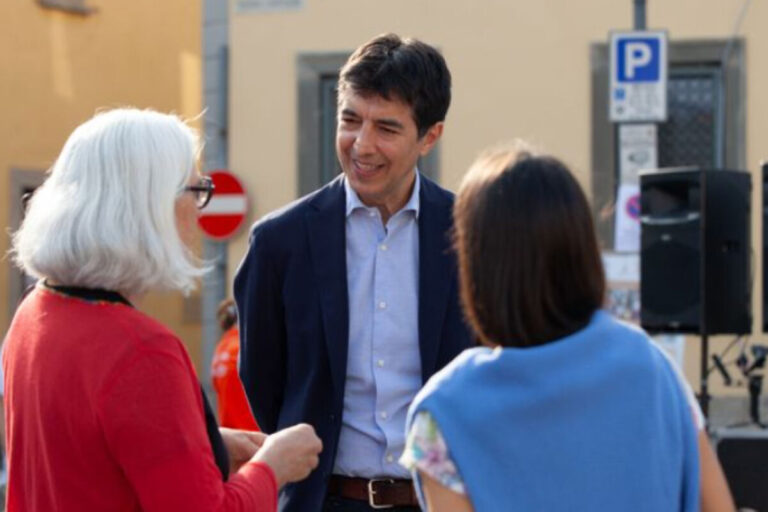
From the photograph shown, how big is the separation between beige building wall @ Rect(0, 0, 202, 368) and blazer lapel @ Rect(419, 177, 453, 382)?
12.7 metres

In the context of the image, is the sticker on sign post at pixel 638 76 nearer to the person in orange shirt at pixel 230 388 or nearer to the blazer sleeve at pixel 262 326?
the person in orange shirt at pixel 230 388

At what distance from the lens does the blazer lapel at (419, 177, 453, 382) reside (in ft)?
12.8

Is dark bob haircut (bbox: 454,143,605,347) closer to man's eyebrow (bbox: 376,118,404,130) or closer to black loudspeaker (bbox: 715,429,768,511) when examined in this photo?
man's eyebrow (bbox: 376,118,404,130)

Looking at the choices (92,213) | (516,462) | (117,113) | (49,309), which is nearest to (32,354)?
(49,309)

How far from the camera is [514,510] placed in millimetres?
2477

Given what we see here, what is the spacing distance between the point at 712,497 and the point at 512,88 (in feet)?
34.9

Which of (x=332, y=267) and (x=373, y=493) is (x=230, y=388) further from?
(x=373, y=493)

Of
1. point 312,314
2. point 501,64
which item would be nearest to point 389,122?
point 312,314

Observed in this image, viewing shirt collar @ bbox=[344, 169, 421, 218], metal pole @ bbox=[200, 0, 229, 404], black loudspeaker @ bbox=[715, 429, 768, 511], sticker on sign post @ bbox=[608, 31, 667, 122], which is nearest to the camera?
shirt collar @ bbox=[344, 169, 421, 218]

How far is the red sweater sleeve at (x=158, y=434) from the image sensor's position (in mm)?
2742

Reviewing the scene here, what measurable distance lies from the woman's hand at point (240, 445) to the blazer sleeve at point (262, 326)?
78 cm

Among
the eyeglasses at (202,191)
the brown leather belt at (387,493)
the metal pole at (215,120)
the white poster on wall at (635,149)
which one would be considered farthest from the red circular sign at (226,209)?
the eyeglasses at (202,191)

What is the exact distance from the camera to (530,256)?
8.11 feet

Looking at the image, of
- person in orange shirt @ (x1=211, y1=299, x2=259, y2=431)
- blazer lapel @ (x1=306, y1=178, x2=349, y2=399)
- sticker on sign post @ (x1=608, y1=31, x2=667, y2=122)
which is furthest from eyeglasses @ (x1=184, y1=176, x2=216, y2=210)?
sticker on sign post @ (x1=608, y1=31, x2=667, y2=122)
